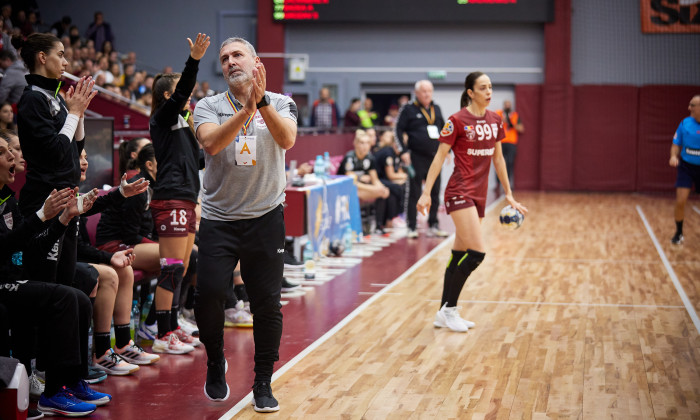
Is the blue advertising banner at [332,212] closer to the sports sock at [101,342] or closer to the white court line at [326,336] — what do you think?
the white court line at [326,336]

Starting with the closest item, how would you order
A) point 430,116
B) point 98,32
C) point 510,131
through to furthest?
1. point 430,116
2. point 98,32
3. point 510,131

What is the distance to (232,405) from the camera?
14.4ft

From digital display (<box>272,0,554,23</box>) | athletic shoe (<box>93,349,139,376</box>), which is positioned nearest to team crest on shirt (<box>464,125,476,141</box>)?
A: athletic shoe (<box>93,349,139,376</box>)

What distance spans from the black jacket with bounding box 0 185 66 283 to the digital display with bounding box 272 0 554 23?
52.4ft

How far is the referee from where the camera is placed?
1134 centimetres

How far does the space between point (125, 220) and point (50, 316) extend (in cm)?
157

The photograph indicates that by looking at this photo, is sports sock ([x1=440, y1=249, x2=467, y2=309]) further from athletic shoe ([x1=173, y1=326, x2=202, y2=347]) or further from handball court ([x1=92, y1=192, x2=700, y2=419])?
athletic shoe ([x1=173, y1=326, x2=202, y2=347])

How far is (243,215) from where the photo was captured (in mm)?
4176

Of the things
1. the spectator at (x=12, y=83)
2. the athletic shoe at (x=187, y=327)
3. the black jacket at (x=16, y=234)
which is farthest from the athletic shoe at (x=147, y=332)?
the spectator at (x=12, y=83)

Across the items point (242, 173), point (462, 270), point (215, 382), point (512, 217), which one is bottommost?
point (215, 382)

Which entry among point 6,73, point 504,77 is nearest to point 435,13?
point 504,77

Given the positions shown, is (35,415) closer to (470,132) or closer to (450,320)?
(450,320)

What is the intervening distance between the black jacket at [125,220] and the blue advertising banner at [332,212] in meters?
3.25

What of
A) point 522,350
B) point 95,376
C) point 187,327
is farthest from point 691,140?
point 95,376
